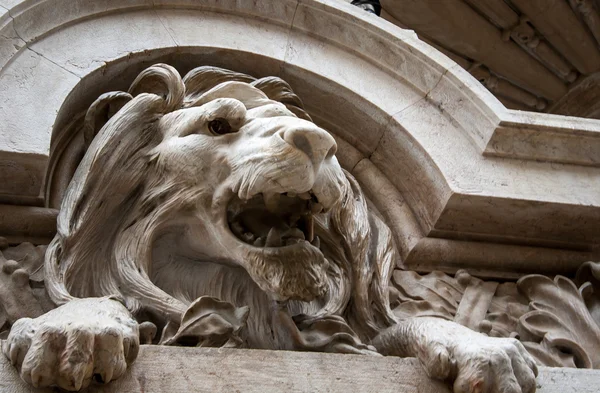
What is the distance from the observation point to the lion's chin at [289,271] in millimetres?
2303

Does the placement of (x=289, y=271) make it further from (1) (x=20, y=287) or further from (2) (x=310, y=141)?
(1) (x=20, y=287)

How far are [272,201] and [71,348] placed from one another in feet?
2.09

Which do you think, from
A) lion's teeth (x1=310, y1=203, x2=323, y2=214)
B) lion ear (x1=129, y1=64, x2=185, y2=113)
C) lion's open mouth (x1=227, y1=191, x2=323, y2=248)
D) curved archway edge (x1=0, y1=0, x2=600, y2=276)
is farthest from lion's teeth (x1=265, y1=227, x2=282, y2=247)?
curved archway edge (x1=0, y1=0, x2=600, y2=276)

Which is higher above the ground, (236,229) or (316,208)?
(316,208)

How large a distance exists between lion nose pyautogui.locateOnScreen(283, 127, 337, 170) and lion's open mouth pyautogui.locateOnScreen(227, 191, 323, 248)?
0.11 meters

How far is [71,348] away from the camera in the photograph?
75.1 inches

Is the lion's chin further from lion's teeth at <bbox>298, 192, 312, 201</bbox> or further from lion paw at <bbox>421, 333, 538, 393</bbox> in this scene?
lion paw at <bbox>421, 333, 538, 393</bbox>

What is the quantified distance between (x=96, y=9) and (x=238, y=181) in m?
1.00

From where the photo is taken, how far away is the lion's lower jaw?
90.7 inches

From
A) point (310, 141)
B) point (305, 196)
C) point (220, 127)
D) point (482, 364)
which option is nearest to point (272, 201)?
point (305, 196)

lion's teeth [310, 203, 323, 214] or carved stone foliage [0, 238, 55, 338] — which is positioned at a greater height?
lion's teeth [310, 203, 323, 214]

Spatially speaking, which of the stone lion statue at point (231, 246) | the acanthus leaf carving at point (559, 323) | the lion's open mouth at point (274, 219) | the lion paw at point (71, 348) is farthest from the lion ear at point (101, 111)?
the acanthus leaf carving at point (559, 323)

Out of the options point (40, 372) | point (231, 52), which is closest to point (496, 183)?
point (231, 52)

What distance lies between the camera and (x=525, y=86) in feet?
16.9
